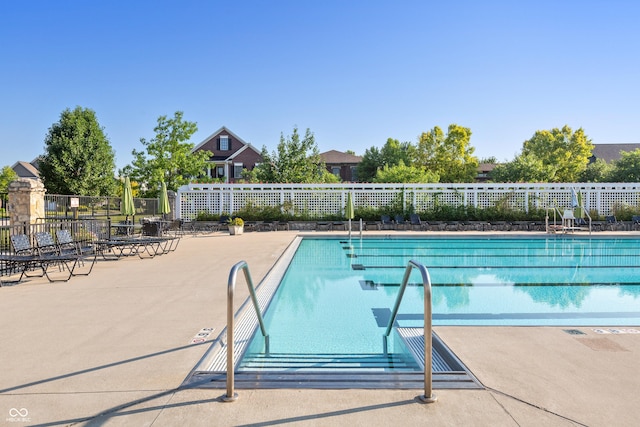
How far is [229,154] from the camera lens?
131 feet

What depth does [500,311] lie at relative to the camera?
602 cm

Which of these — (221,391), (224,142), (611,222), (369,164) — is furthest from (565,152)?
(221,391)

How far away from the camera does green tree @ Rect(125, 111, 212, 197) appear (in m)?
28.2

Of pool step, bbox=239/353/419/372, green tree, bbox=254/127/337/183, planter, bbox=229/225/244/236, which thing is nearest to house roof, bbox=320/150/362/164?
green tree, bbox=254/127/337/183

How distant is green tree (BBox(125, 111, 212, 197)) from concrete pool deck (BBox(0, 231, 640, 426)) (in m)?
24.4

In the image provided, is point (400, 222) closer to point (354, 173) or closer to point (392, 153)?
point (392, 153)

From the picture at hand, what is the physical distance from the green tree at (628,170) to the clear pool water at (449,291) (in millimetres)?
25461

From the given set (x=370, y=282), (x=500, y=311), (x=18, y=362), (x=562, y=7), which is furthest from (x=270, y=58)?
(x=18, y=362)

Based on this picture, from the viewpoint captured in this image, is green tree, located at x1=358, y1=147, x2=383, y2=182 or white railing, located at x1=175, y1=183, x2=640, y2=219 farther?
green tree, located at x1=358, y1=147, x2=383, y2=182

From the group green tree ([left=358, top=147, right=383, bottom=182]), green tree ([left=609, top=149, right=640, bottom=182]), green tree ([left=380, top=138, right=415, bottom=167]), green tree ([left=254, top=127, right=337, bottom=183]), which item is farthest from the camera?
green tree ([left=358, top=147, right=383, bottom=182])

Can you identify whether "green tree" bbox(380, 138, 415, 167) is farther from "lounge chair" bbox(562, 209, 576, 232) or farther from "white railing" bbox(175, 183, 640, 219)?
"lounge chair" bbox(562, 209, 576, 232)

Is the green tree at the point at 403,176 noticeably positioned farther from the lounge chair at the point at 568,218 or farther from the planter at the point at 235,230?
the planter at the point at 235,230

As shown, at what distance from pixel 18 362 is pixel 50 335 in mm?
735

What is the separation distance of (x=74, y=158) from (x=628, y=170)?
40914 millimetres
